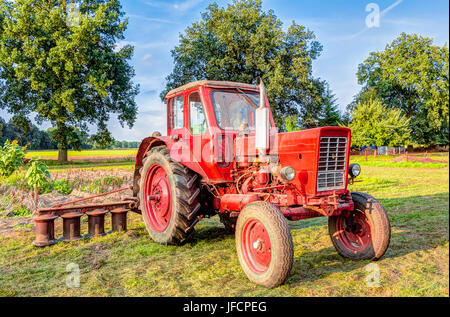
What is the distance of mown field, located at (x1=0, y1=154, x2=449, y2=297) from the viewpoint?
329cm

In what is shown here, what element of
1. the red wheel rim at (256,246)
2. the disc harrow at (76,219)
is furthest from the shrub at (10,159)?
the red wheel rim at (256,246)

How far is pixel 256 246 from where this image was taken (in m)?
3.56

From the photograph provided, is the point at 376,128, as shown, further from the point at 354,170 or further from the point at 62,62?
the point at 354,170

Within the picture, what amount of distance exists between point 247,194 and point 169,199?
1.48 metres

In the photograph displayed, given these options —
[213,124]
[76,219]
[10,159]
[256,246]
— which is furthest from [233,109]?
[10,159]

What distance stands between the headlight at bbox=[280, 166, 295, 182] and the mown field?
1.10 meters

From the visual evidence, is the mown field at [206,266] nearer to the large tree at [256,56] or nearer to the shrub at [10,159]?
the shrub at [10,159]

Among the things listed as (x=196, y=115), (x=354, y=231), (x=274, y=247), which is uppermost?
(x=196, y=115)

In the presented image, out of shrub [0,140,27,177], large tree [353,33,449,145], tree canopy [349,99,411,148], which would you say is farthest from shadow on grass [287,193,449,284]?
tree canopy [349,99,411,148]

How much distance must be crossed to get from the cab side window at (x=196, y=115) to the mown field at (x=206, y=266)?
5.79 ft

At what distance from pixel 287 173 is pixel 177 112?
244cm

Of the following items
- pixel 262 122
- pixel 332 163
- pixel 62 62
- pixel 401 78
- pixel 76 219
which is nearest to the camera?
pixel 262 122

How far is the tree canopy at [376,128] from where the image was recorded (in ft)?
93.0
